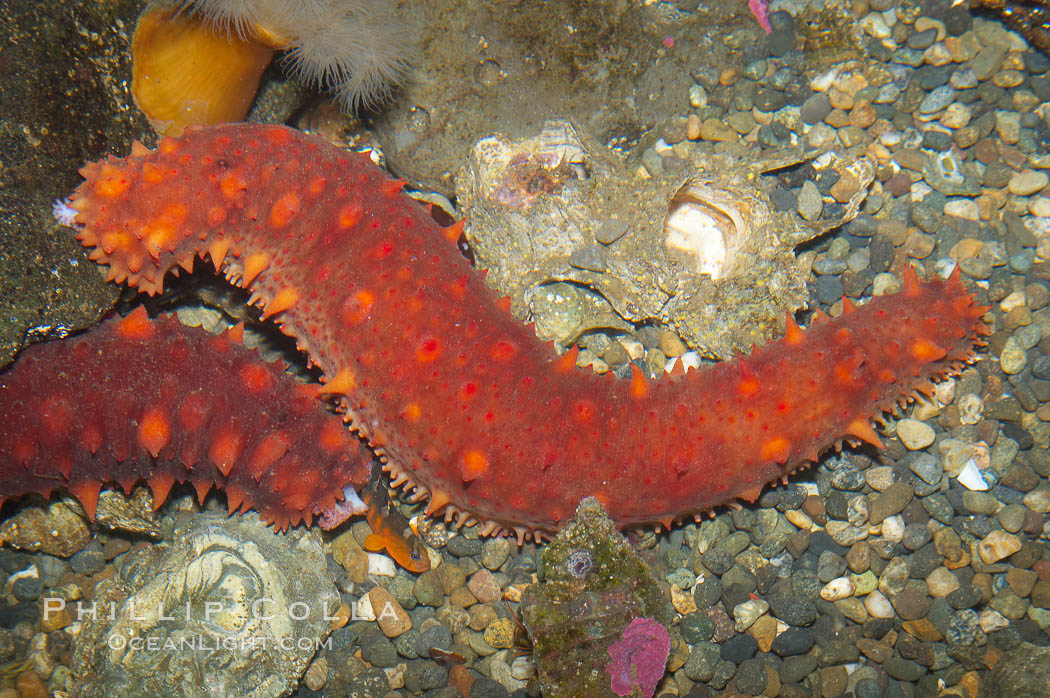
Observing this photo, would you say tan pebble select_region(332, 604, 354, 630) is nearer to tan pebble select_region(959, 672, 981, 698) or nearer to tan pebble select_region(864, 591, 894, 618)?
tan pebble select_region(864, 591, 894, 618)

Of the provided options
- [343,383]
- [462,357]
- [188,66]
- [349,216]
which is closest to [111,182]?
[188,66]

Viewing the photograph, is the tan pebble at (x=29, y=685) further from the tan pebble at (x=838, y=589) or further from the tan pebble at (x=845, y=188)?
the tan pebble at (x=845, y=188)

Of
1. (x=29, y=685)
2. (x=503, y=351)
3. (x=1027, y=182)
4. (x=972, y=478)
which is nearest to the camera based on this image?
(x=503, y=351)

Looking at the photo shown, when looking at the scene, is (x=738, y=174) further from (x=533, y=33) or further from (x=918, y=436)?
(x=918, y=436)

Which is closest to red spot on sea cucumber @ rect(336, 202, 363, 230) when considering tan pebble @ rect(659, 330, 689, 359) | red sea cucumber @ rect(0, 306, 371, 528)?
red sea cucumber @ rect(0, 306, 371, 528)

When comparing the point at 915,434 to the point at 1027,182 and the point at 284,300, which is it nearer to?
the point at 1027,182

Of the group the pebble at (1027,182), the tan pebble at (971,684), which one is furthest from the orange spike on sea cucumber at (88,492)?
the pebble at (1027,182)
